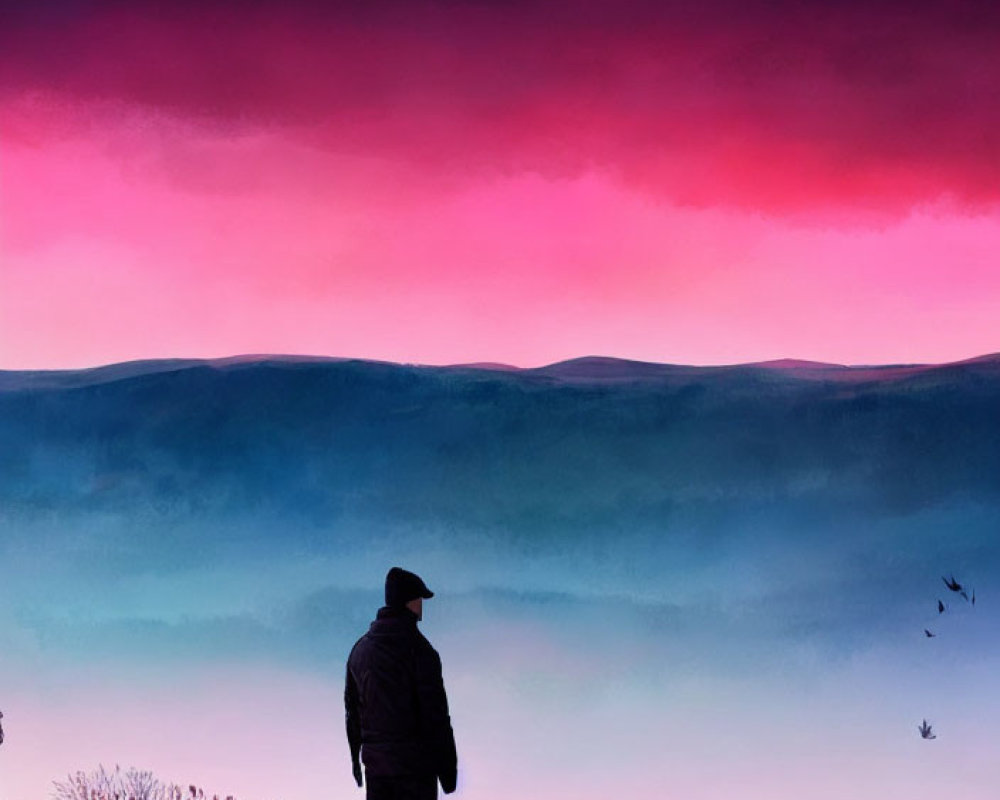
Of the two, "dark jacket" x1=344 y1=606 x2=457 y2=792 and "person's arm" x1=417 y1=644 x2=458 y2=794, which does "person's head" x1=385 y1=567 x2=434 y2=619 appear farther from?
"person's arm" x1=417 y1=644 x2=458 y2=794

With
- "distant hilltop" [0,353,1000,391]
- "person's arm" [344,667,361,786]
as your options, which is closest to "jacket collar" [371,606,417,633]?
"person's arm" [344,667,361,786]

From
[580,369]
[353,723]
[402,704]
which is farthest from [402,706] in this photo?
[580,369]

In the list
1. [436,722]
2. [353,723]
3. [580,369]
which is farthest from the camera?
[580,369]

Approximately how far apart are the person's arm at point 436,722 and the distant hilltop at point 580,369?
1.86 metres

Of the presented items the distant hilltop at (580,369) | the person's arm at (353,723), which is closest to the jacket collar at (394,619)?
the person's arm at (353,723)

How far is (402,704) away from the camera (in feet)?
13.1

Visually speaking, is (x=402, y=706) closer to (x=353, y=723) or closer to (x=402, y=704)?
(x=402, y=704)

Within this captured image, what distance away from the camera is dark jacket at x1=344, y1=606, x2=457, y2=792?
3.97 metres

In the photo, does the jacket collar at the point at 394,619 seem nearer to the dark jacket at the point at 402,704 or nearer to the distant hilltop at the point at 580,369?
the dark jacket at the point at 402,704

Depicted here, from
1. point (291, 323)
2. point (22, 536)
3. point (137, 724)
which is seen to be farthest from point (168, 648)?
point (291, 323)

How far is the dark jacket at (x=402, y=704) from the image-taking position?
397 centimetres

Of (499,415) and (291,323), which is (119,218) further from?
(499,415)

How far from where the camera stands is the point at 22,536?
573cm

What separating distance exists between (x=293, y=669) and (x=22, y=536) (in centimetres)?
110
